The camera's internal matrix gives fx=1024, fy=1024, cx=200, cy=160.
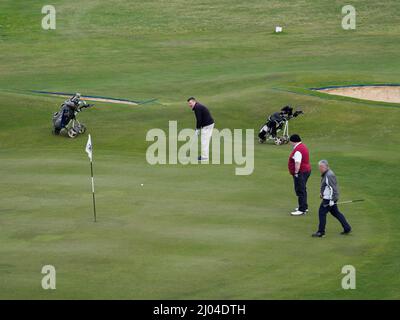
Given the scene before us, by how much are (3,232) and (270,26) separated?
53.3 metres

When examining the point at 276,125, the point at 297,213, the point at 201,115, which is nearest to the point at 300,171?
the point at 297,213

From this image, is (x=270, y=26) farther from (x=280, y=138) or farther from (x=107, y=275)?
(x=107, y=275)

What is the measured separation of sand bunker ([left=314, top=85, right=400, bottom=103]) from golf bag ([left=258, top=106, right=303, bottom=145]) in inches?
437

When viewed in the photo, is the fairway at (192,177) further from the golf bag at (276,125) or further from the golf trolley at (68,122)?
the golf bag at (276,125)

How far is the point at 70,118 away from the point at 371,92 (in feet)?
55.5

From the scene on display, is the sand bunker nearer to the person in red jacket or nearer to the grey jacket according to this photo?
the person in red jacket

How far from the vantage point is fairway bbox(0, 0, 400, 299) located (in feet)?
68.3

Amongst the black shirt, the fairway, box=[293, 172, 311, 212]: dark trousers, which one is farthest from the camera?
the black shirt

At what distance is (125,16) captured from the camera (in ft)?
260

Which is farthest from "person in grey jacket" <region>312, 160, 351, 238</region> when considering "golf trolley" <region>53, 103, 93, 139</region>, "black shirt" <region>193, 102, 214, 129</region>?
"golf trolley" <region>53, 103, 93, 139</region>

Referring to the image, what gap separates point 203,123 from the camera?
34.0 meters

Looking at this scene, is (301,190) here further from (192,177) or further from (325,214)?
(192,177)

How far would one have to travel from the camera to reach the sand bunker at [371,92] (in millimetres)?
47938
